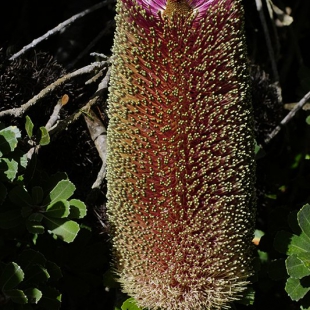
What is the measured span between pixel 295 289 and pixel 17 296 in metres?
0.57

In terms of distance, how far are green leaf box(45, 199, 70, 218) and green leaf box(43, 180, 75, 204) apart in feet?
0.04

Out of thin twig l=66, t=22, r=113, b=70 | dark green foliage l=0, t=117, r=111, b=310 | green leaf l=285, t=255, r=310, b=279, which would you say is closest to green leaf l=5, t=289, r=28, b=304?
dark green foliage l=0, t=117, r=111, b=310

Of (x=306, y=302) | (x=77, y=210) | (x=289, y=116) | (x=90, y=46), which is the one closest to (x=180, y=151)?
(x=77, y=210)

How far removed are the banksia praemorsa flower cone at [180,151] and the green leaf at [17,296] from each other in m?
0.21

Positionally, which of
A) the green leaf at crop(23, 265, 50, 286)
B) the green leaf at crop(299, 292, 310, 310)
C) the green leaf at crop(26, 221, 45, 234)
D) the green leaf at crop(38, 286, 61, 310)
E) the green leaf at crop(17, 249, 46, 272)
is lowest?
the green leaf at crop(299, 292, 310, 310)

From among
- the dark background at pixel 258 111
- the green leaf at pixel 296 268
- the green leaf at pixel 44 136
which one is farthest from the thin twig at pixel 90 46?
the green leaf at pixel 296 268

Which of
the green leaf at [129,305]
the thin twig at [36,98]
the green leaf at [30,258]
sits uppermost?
the thin twig at [36,98]

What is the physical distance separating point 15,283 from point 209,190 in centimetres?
39

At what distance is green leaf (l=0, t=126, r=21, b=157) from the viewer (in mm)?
1204

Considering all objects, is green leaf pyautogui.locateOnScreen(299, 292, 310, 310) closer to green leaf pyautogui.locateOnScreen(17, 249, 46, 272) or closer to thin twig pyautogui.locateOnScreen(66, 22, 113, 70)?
green leaf pyautogui.locateOnScreen(17, 249, 46, 272)

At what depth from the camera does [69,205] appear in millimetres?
1203

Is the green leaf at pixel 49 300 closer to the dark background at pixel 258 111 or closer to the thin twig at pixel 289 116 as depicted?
the dark background at pixel 258 111

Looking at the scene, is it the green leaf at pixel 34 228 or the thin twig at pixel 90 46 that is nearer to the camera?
the green leaf at pixel 34 228

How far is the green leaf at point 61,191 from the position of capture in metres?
1.21
